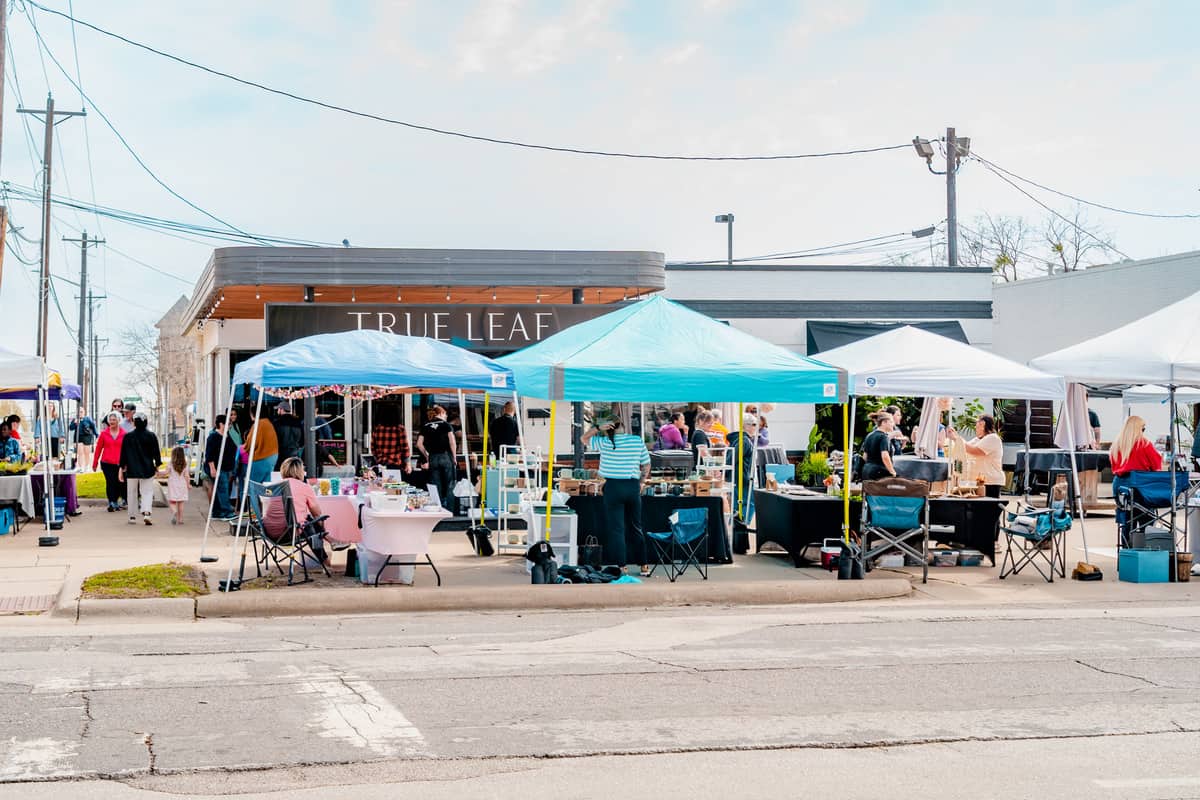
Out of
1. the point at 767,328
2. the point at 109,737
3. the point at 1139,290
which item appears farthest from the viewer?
the point at 1139,290

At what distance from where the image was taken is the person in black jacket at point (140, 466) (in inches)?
761

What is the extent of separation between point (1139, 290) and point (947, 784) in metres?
29.6

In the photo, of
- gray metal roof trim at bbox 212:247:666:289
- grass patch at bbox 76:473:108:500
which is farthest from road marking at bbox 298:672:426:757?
grass patch at bbox 76:473:108:500

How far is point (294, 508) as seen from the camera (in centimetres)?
1304

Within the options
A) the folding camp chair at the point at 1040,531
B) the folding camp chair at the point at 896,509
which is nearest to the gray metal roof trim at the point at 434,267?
the folding camp chair at the point at 896,509

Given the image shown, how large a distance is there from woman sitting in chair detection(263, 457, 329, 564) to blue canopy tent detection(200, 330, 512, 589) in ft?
1.04

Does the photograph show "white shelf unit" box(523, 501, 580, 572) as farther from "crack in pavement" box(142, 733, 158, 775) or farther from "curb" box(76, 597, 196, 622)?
"crack in pavement" box(142, 733, 158, 775)

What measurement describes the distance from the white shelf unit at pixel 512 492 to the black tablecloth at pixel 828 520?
2.89m

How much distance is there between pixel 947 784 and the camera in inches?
246

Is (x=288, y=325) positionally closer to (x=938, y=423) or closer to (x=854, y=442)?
(x=938, y=423)

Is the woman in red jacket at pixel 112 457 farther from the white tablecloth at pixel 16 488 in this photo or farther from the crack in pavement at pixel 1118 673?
the crack in pavement at pixel 1118 673

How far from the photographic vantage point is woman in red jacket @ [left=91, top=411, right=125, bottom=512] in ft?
70.7

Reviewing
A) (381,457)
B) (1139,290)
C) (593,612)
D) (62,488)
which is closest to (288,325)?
(381,457)

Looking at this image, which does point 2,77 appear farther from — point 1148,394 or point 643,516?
point 1148,394
